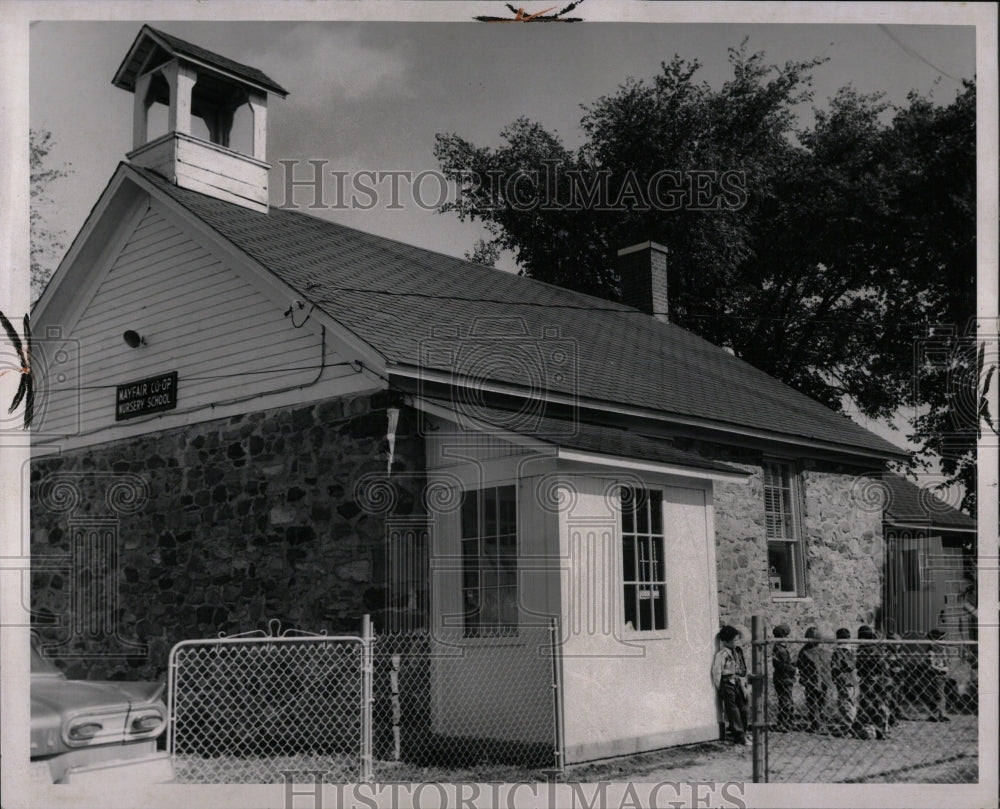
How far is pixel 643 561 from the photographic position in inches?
432

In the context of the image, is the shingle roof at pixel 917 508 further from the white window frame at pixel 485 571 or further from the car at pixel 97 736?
the car at pixel 97 736

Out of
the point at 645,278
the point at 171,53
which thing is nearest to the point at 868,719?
the point at 645,278

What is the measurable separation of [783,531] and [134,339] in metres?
9.25

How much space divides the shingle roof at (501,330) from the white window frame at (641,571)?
195 centimetres

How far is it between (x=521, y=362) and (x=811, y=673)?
4.84 metres

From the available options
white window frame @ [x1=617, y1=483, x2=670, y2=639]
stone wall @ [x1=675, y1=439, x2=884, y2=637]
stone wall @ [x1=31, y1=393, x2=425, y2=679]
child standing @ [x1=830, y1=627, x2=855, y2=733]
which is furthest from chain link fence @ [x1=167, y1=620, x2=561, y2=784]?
stone wall @ [x1=675, y1=439, x2=884, y2=637]

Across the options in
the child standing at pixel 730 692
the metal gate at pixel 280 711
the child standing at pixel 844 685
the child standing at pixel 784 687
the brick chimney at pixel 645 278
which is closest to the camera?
the metal gate at pixel 280 711

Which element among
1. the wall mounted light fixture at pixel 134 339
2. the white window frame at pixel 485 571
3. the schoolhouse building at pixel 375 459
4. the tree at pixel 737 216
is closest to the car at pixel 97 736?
the schoolhouse building at pixel 375 459

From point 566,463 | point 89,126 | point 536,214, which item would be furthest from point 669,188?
point 566,463

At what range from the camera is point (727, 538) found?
46.1ft

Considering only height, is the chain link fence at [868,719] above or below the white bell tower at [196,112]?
below

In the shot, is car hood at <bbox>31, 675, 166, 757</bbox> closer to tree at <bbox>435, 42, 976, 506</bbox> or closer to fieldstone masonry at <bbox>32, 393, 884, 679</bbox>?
fieldstone masonry at <bbox>32, 393, 884, 679</bbox>

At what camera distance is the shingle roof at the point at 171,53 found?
44.6 ft

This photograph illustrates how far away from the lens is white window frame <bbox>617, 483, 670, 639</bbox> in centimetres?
1061
